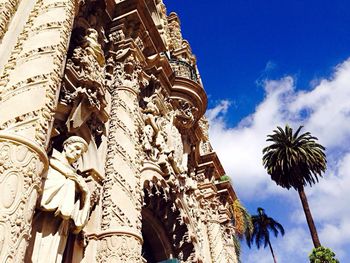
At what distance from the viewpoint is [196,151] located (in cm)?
1662

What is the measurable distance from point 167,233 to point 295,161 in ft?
66.2

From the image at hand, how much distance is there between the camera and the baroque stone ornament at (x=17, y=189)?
3.69m

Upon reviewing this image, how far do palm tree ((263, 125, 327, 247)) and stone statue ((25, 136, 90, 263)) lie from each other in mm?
23516

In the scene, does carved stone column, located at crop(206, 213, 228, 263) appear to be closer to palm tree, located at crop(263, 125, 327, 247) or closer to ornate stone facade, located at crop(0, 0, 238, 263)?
ornate stone facade, located at crop(0, 0, 238, 263)

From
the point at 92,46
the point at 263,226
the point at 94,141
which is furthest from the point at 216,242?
the point at 263,226

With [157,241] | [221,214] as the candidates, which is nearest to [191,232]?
[157,241]

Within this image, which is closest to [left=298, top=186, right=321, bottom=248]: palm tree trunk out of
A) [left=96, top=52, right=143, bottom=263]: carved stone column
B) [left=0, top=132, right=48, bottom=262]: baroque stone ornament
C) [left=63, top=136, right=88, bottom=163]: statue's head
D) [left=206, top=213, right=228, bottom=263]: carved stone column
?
[left=206, top=213, right=228, bottom=263]: carved stone column

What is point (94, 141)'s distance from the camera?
8.30m

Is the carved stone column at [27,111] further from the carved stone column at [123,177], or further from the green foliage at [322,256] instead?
the green foliage at [322,256]

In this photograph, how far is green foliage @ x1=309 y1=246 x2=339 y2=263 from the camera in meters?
19.7

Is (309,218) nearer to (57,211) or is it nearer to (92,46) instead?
(92,46)

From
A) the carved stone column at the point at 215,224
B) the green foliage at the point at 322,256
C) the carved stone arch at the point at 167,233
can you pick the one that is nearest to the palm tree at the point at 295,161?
the green foliage at the point at 322,256

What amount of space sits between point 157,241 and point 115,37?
607 cm

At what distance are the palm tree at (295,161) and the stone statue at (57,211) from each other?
23.5 meters
